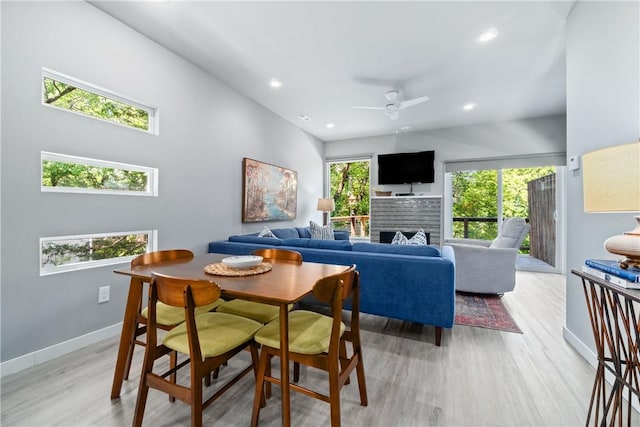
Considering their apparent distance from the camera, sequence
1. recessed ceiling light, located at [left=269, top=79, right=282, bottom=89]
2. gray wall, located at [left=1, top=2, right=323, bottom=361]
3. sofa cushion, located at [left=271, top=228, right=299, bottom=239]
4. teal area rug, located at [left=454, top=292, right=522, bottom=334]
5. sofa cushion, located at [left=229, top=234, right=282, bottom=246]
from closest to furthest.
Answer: gray wall, located at [left=1, top=2, right=323, bottom=361] → teal area rug, located at [left=454, top=292, right=522, bottom=334] → sofa cushion, located at [left=229, top=234, right=282, bottom=246] → recessed ceiling light, located at [left=269, top=79, right=282, bottom=89] → sofa cushion, located at [left=271, top=228, right=299, bottom=239]

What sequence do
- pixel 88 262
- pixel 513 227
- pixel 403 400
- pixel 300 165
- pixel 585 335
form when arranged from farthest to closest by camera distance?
pixel 300 165
pixel 513 227
pixel 88 262
pixel 585 335
pixel 403 400

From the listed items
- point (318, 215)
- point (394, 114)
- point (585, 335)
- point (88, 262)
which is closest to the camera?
point (585, 335)

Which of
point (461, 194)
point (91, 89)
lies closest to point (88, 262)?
point (91, 89)

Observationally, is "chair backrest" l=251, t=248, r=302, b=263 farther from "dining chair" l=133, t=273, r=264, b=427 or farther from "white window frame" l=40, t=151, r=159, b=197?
"white window frame" l=40, t=151, r=159, b=197

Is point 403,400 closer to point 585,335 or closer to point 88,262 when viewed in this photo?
point 585,335

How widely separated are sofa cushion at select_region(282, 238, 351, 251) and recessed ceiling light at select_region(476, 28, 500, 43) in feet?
7.82

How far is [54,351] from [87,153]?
61.0 inches

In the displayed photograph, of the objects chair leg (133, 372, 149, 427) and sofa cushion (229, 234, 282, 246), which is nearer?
chair leg (133, 372, 149, 427)

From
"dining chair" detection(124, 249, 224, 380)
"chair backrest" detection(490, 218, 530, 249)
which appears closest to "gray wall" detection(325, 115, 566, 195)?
"chair backrest" detection(490, 218, 530, 249)

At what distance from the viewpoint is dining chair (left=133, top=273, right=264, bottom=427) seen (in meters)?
1.16

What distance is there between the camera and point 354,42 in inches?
106

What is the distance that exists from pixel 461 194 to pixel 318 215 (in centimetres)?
308

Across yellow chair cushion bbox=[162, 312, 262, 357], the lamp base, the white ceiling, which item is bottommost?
yellow chair cushion bbox=[162, 312, 262, 357]

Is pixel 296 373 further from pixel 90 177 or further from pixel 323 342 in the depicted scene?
pixel 90 177
